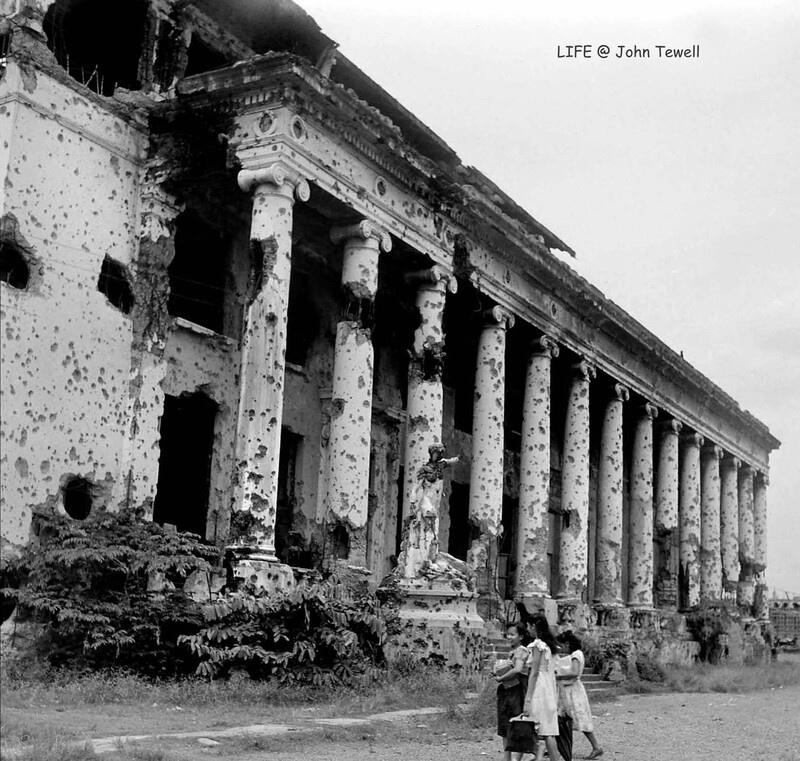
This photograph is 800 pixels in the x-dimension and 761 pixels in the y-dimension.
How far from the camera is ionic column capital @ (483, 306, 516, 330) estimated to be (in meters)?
19.6

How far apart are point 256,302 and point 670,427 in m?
18.1

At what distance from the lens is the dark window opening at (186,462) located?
15.8 metres

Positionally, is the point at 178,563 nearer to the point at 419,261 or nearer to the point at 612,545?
the point at 419,261

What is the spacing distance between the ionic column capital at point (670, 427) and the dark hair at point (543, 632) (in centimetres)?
2096

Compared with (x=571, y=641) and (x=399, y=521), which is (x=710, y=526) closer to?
(x=399, y=521)

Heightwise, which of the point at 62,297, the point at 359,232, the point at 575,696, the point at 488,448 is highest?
the point at 359,232

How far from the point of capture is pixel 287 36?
55.0 feet

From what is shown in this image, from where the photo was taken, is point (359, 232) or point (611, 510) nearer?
point (359, 232)

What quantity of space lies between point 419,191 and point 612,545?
11325 millimetres

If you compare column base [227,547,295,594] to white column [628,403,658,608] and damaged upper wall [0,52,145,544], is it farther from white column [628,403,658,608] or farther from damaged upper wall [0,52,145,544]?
white column [628,403,658,608]

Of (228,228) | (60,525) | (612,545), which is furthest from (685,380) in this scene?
(60,525)

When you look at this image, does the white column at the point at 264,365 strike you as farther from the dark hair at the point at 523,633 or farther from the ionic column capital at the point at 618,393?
the ionic column capital at the point at 618,393

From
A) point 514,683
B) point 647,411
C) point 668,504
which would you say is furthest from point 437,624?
point 668,504

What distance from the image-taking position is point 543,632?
887 centimetres
